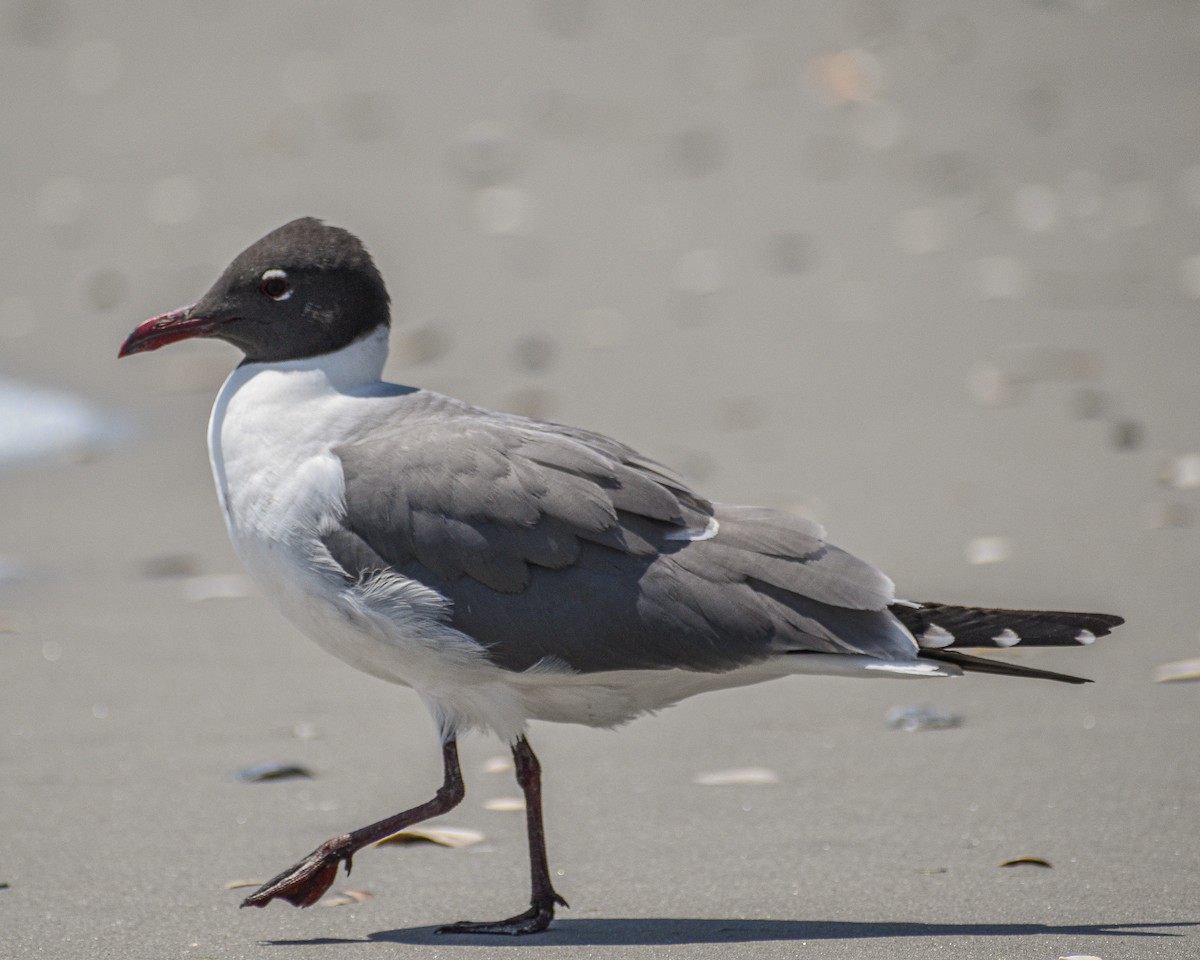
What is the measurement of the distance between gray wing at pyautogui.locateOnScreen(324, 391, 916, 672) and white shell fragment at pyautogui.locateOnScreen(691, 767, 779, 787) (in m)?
0.86

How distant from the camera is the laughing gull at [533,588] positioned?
4039 mm

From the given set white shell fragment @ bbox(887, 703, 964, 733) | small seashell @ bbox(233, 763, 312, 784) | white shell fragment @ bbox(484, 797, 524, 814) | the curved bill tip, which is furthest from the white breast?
white shell fragment @ bbox(887, 703, 964, 733)

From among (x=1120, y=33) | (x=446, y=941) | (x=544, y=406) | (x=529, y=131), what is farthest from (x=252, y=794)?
(x=1120, y=33)

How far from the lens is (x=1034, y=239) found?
1005 centimetres

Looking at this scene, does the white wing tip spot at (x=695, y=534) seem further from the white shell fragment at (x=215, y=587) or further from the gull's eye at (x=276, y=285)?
the white shell fragment at (x=215, y=587)

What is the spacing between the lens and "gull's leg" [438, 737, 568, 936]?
12.9 feet

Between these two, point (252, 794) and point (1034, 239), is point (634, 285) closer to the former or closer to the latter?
point (1034, 239)

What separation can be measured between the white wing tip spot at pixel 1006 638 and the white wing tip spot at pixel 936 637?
11 cm

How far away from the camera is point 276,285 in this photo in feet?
15.0

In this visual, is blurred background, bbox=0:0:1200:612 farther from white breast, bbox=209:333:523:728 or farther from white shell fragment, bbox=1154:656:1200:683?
white breast, bbox=209:333:523:728

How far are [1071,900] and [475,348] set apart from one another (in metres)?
5.58

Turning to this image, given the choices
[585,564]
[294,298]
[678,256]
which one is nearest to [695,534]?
[585,564]

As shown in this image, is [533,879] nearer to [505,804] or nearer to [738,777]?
[505,804]

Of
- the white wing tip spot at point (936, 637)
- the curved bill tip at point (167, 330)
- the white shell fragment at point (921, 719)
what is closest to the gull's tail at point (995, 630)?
the white wing tip spot at point (936, 637)
